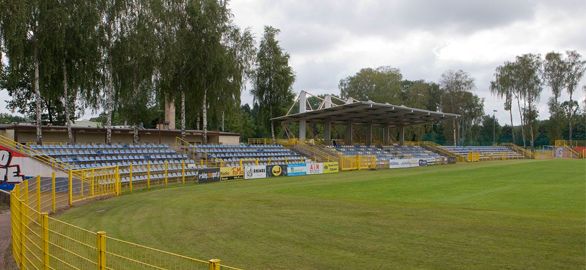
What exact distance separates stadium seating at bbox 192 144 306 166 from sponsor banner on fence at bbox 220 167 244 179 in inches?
106

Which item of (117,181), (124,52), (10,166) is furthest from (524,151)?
(10,166)

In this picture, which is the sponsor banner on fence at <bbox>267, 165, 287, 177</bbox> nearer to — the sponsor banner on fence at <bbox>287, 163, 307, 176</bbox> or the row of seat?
the sponsor banner on fence at <bbox>287, 163, 307, 176</bbox>

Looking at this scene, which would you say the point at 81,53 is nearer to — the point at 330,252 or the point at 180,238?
the point at 180,238

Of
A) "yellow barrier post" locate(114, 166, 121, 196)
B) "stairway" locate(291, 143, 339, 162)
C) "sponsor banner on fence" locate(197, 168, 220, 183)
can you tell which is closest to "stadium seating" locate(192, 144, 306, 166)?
"stairway" locate(291, 143, 339, 162)

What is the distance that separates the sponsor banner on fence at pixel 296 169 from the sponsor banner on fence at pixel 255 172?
2.56m

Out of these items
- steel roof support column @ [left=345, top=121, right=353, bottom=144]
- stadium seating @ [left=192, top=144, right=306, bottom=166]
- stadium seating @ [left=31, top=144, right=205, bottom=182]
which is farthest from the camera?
steel roof support column @ [left=345, top=121, right=353, bottom=144]

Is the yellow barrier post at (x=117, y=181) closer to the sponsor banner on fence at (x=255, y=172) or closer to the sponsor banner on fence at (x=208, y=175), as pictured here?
the sponsor banner on fence at (x=208, y=175)

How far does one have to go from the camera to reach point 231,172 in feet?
101

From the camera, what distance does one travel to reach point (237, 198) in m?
19.4

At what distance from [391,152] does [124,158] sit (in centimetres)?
3683

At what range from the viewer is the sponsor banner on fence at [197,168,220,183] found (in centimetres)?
2829

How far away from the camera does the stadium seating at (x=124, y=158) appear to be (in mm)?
26184

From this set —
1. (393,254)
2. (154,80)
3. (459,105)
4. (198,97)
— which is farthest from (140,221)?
(459,105)

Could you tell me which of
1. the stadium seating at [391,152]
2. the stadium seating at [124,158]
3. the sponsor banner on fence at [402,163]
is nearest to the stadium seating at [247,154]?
the stadium seating at [124,158]
